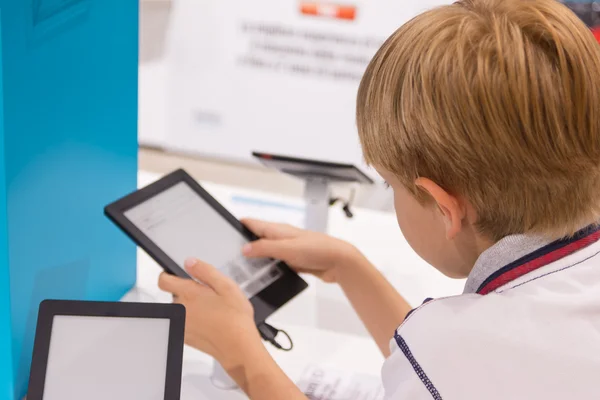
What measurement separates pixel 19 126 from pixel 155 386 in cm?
30

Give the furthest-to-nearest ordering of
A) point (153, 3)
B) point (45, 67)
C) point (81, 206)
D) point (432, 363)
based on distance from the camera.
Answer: point (153, 3) → point (81, 206) → point (45, 67) → point (432, 363)

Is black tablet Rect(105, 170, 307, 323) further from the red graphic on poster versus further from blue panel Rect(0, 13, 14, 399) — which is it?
the red graphic on poster

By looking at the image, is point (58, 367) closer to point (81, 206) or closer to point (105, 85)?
point (81, 206)

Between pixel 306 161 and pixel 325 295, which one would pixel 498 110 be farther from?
pixel 325 295

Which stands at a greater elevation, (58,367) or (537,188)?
(537,188)

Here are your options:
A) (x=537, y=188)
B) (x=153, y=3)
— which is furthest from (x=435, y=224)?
(x=153, y=3)

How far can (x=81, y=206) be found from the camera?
944mm

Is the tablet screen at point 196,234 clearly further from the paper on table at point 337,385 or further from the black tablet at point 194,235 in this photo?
the paper on table at point 337,385

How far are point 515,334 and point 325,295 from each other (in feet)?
1.88

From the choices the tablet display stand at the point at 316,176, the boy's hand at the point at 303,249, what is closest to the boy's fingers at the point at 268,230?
the boy's hand at the point at 303,249

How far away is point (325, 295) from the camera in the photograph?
121 centimetres

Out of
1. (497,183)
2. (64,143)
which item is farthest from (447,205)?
(64,143)

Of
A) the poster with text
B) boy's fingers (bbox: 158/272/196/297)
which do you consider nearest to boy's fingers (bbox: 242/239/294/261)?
boy's fingers (bbox: 158/272/196/297)

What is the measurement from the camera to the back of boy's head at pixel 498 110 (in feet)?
2.10
